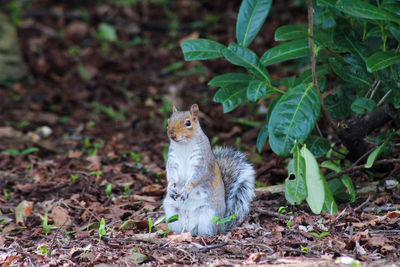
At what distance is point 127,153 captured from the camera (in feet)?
19.9

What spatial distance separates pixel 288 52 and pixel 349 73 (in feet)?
1.67

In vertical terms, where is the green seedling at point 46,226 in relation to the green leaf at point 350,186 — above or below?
below

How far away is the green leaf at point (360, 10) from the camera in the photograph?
344 cm

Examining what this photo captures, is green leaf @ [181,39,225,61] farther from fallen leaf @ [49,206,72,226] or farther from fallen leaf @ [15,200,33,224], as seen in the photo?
fallen leaf @ [15,200,33,224]

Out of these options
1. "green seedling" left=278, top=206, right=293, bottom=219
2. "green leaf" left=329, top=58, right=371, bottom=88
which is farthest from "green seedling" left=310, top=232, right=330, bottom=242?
"green leaf" left=329, top=58, right=371, bottom=88

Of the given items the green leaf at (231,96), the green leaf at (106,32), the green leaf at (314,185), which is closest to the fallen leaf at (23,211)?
the green leaf at (231,96)

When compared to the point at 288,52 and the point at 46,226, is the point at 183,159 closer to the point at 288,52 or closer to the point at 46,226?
the point at 288,52

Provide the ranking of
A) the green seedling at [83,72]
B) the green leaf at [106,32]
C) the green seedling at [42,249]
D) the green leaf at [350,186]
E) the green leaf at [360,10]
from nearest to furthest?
the green leaf at [360,10]
the green seedling at [42,249]
the green leaf at [350,186]
the green seedling at [83,72]
the green leaf at [106,32]

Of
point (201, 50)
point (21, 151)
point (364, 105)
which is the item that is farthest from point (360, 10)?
point (21, 151)

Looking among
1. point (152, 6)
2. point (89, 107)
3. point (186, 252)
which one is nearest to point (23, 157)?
point (89, 107)

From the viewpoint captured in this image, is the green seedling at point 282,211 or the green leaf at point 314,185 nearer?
the green leaf at point 314,185

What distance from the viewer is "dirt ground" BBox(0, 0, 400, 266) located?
3.48 metres

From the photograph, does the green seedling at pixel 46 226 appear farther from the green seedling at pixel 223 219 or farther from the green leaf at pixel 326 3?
the green leaf at pixel 326 3

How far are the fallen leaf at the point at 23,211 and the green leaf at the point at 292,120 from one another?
7.44ft
